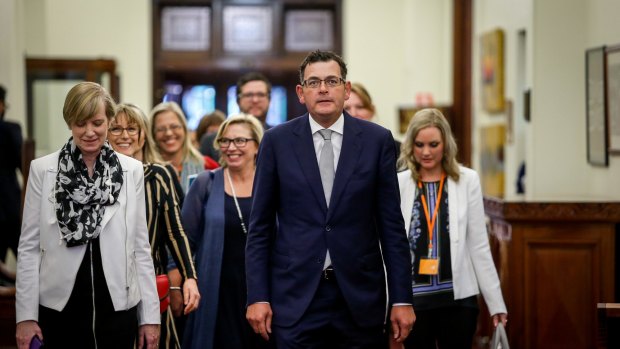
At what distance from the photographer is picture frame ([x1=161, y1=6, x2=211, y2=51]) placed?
1438 cm

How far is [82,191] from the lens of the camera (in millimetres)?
3551

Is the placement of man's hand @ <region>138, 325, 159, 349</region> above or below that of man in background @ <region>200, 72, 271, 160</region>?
below

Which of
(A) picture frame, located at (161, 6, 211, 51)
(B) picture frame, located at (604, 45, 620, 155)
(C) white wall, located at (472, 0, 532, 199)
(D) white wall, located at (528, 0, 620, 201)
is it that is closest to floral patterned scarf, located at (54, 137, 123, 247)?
(B) picture frame, located at (604, 45, 620, 155)

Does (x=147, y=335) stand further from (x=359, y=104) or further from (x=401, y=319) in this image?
(x=359, y=104)

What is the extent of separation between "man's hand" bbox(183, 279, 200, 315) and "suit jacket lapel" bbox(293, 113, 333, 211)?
35.7 inches

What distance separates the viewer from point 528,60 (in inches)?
314

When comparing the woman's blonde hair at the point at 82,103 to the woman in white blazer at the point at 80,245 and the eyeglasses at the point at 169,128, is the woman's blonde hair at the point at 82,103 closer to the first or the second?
the woman in white blazer at the point at 80,245

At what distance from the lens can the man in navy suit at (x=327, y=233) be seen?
3596 millimetres

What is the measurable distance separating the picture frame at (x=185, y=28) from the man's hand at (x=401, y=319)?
11178 mm

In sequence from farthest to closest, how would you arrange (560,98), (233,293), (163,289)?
(560,98)
(233,293)
(163,289)

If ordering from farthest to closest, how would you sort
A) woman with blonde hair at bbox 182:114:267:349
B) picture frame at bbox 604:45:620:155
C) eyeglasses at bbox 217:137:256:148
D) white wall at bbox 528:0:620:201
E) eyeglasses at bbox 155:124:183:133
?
white wall at bbox 528:0:620:201 < picture frame at bbox 604:45:620:155 < eyeglasses at bbox 155:124:183:133 < eyeglasses at bbox 217:137:256:148 < woman with blonde hair at bbox 182:114:267:349

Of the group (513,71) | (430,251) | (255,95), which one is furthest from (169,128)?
(513,71)

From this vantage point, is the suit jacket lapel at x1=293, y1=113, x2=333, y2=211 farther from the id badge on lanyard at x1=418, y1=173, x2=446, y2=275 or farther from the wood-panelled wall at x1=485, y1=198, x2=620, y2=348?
the wood-panelled wall at x1=485, y1=198, x2=620, y2=348

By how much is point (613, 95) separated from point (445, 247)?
271 centimetres
